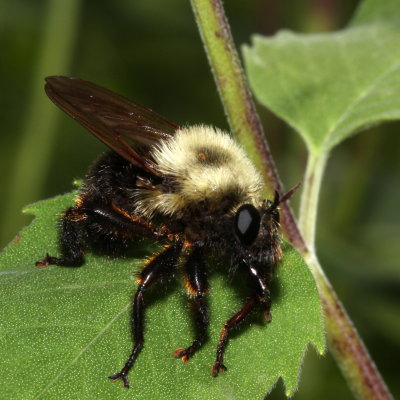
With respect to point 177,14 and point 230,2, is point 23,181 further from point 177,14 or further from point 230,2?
point 230,2

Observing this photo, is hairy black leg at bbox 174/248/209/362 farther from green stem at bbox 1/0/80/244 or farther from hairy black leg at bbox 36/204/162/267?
green stem at bbox 1/0/80/244

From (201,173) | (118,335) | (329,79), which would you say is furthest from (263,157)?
(329,79)

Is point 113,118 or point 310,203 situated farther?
point 310,203

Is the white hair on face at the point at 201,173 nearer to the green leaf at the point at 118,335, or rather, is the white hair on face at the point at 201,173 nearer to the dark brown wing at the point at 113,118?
the dark brown wing at the point at 113,118

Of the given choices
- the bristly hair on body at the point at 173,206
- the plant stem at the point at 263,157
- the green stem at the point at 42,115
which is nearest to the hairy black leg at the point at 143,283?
the bristly hair on body at the point at 173,206

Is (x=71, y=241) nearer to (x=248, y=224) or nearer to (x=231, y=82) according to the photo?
(x=248, y=224)
